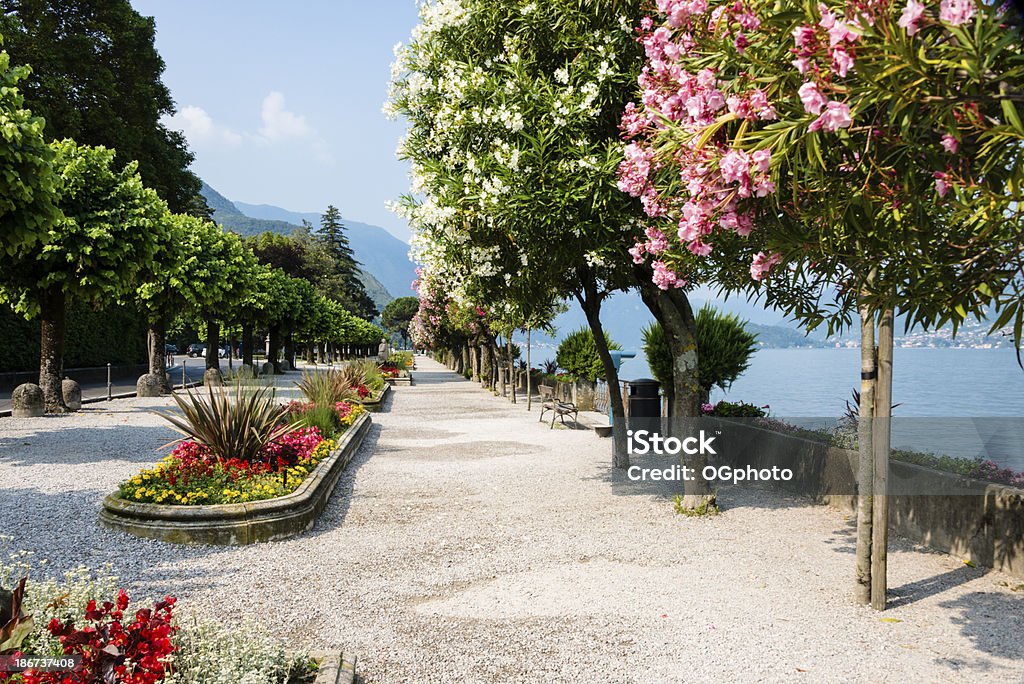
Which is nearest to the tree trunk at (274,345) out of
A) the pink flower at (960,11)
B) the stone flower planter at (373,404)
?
the stone flower planter at (373,404)

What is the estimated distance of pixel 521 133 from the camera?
739 cm

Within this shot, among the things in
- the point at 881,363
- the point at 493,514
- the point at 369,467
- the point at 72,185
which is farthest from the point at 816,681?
the point at 72,185

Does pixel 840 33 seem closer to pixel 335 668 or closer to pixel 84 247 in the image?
pixel 335 668

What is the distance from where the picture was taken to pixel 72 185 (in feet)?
53.9

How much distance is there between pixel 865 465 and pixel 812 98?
13.0 feet

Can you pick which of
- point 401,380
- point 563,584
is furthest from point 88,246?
point 401,380

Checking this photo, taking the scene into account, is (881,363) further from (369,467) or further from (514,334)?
(514,334)

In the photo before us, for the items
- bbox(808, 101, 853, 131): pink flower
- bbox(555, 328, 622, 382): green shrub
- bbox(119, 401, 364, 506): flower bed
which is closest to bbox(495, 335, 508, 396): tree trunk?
bbox(555, 328, 622, 382): green shrub

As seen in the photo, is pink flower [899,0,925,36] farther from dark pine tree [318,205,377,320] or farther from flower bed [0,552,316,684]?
dark pine tree [318,205,377,320]

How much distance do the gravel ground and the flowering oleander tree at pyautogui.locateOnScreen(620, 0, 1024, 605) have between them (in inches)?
98.7

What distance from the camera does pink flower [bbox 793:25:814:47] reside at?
2.62 m

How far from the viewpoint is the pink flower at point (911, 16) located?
7.73 feet

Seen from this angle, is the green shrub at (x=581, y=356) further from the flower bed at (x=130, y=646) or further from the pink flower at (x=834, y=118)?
the pink flower at (x=834, y=118)

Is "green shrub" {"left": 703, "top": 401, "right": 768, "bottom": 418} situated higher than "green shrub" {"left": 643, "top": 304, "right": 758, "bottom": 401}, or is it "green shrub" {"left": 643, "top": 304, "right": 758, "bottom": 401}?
"green shrub" {"left": 643, "top": 304, "right": 758, "bottom": 401}
